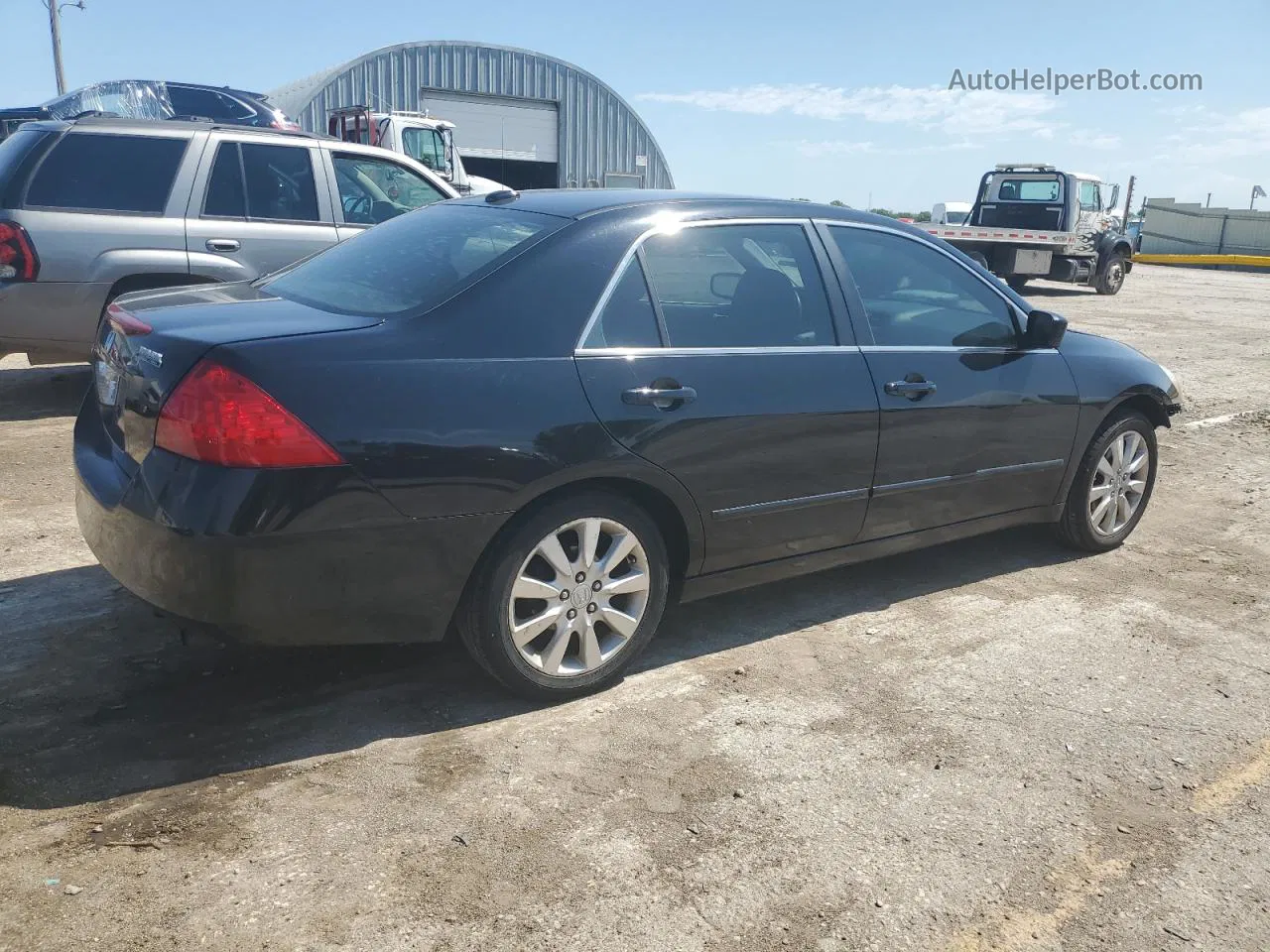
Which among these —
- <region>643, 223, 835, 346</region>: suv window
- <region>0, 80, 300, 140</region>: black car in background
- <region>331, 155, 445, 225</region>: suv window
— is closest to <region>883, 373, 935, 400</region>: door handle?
<region>643, 223, 835, 346</region>: suv window

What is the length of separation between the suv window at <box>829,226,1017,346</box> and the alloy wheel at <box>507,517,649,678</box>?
1.41 metres

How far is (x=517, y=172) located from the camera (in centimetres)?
3372

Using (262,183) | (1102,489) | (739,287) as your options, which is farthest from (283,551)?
(262,183)

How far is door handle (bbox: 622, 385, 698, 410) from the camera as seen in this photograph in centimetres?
341

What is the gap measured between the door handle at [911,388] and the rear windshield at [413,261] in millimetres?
1409

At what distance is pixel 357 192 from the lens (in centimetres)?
789

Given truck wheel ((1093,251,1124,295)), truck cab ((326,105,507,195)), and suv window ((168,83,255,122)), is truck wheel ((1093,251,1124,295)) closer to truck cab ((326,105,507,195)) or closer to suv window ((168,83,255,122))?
truck cab ((326,105,507,195))

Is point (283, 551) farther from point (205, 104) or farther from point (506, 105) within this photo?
point (506, 105)

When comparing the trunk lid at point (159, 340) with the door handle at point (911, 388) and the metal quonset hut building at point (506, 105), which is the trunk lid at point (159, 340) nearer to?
the door handle at point (911, 388)

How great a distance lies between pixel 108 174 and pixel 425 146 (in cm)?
1320

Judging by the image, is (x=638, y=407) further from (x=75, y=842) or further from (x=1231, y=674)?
(x=1231, y=674)

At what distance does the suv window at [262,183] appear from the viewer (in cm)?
710

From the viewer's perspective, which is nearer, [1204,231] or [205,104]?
[205,104]

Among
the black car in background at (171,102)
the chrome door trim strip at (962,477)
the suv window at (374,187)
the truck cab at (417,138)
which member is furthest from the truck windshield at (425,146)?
the chrome door trim strip at (962,477)
